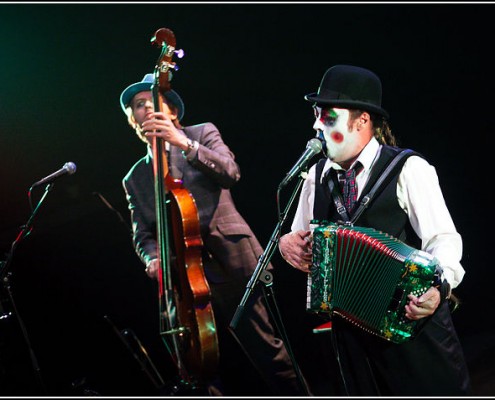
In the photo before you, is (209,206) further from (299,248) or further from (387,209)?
(387,209)

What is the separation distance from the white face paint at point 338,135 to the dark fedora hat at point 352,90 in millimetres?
47

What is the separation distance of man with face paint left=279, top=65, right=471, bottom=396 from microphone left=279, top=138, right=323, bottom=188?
0.60 feet

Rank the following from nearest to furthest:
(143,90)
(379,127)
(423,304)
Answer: (423,304), (379,127), (143,90)

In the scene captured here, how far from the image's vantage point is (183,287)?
2805 millimetres

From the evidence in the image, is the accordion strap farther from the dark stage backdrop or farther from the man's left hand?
the dark stage backdrop

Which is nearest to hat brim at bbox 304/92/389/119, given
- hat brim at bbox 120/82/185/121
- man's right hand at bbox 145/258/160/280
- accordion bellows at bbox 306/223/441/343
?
accordion bellows at bbox 306/223/441/343

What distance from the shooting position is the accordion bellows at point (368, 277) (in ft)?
6.56

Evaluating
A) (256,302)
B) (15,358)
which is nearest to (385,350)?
(256,302)

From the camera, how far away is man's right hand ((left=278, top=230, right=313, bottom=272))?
230cm

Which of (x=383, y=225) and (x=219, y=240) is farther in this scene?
(x=219, y=240)

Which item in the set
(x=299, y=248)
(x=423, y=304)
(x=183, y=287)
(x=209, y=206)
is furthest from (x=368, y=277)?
(x=209, y=206)

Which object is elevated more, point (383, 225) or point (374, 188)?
point (374, 188)

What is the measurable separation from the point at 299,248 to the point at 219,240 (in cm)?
90

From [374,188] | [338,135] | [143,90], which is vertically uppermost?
[143,90]
